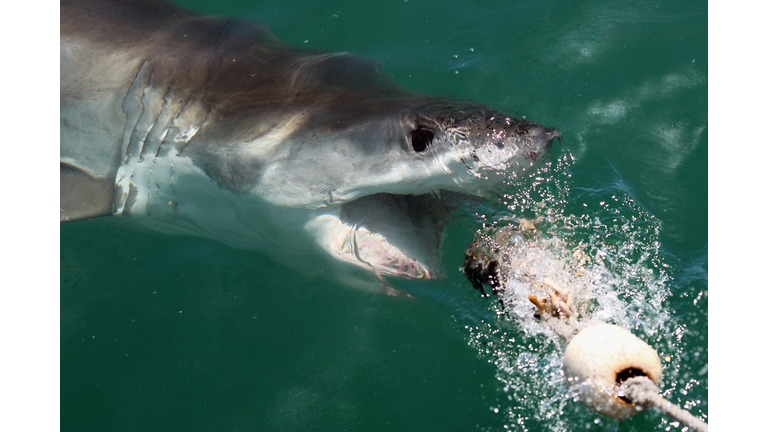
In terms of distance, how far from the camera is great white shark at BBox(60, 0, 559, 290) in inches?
80.3

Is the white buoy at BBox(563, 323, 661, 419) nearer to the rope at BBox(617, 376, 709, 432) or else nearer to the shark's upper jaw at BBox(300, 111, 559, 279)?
the rope at BBox(617, 376, 709, 432)

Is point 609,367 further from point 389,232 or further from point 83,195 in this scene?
point 83,195

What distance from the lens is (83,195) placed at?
2553 millimetres

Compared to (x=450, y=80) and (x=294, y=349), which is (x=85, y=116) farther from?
(x=450, y=80)

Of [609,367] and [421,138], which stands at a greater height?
[421,138]

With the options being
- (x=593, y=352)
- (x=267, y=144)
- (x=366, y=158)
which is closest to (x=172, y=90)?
(x=267, y=144)

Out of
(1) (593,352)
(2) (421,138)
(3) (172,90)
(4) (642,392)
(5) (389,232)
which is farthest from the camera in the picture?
(3) (172,90)

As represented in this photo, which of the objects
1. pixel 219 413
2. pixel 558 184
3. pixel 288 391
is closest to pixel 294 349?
pixel 288 391

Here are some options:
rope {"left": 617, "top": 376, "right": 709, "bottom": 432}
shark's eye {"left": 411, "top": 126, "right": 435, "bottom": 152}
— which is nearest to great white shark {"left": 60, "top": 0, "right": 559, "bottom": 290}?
shark's eye {"left": 411, "top": 126, "right": 435, "bottom": 152}

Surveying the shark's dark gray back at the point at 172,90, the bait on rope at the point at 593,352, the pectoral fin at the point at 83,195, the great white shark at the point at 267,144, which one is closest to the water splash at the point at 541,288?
the bait on rope at the point at 593,352

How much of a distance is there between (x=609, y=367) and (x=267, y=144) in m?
1.45

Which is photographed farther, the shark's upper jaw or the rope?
the shark's upper jaw

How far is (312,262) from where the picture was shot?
2.45 m

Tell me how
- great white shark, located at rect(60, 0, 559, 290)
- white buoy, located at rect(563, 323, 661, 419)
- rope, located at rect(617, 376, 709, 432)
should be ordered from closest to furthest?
rope, located at rect(617, 376, 709, 432)
white buoy, located at rect(563, 323, 661, 419)
great white shark, located at rect(60, 0, 559, 290)
